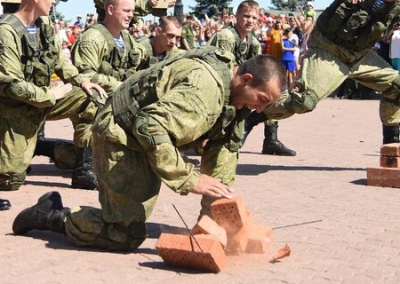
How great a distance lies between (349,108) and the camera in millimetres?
18203

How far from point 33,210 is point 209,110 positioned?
1558mm

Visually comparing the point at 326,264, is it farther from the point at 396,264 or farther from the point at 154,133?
the point at 154,133

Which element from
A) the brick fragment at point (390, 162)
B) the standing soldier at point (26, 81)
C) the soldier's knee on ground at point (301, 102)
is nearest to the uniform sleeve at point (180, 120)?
the standing soldier at point (26, 81)

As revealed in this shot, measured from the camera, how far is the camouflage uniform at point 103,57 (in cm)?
771

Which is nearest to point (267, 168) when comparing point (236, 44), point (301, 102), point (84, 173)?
point (301, 102)

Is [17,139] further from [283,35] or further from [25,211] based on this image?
[283,35]

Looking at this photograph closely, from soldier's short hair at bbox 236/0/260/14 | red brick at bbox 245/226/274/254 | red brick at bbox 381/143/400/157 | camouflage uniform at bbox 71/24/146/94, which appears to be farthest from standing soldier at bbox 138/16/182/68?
red brick at bbox 245/226/274/254

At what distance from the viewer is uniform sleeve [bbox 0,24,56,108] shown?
6.83 m

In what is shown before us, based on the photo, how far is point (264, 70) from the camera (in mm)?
4902

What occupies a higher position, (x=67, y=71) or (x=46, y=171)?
(x=67, y=71)

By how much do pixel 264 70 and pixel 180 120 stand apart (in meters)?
0.58

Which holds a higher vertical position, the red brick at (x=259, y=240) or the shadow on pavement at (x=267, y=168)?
the red brick at (x=259, y=240)

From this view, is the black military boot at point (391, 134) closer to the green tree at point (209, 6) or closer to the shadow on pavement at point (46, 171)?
the shadow on pavement at point (46, 171)

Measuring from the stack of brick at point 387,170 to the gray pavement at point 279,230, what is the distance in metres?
0.10
